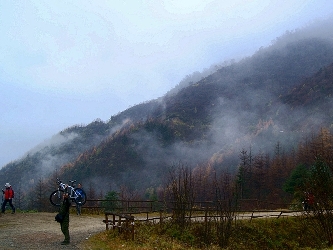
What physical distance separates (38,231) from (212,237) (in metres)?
9.38

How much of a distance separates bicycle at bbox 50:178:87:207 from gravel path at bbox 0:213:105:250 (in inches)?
43.6

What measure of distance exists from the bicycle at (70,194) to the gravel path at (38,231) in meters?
1.11

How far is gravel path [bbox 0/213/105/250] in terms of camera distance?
12633mm

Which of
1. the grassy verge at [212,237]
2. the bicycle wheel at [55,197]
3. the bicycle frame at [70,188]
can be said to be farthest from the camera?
the bicycle wheel at [55,197]

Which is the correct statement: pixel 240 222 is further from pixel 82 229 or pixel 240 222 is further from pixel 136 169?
pixel 136 169

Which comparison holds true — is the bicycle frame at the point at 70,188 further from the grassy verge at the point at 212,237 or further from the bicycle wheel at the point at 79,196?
the grassy verge at the point at 212,237

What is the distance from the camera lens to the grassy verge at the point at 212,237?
46.8ft

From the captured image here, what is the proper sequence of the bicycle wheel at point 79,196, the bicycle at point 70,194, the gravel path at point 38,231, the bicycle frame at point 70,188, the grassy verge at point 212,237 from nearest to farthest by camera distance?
the gravel path at point 38,231, the grassy verge at point 212,237, the bicycle frame at point 70,188, the bicycle at point 70,194, the bicycle wheel at point 79,196

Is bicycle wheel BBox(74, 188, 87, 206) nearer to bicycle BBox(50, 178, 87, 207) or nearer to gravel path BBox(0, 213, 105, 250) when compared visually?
bicycle BBox(50, 178, 87, 207)

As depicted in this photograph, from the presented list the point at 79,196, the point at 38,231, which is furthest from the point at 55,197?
the point at 38,231

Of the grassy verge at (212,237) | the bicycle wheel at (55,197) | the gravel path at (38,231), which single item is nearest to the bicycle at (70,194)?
the bicycle wheel at (55,197)

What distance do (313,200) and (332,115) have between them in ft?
345

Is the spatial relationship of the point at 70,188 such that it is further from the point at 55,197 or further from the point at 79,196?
the point at 79,196

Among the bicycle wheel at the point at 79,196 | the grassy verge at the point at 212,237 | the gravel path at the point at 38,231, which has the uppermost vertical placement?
the bicycle wheel at the point at 79,196
